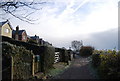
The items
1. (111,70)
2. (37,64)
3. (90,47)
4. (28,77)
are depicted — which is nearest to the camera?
(111,70)

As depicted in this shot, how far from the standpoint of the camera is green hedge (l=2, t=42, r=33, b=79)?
8.20m

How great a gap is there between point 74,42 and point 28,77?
7352 cm

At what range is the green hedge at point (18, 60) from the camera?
8195 mm

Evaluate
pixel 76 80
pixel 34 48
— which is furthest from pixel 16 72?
pixel 34 48

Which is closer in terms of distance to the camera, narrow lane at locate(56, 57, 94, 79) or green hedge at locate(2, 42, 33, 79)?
green hedge at locate(2, 42, 33, 79)

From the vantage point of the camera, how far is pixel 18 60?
8.88 meters

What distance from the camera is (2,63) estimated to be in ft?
25.6

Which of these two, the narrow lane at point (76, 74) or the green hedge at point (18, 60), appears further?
the narrow lane at point (76, 74)

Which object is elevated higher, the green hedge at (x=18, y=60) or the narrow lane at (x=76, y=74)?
the green hedge at (x=18, y=60)

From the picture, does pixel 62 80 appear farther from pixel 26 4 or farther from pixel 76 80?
pixel 26 4

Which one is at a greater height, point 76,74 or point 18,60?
point 18,60

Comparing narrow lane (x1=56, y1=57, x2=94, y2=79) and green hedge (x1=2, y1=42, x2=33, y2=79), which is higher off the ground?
green hedge (x1=2, y1=42, x2=33, y2=79)

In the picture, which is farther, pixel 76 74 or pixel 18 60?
pixel 76 74

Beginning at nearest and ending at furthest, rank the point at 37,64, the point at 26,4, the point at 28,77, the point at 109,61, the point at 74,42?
1. the point at 26,4
2. the point at 109,61
3. the point at 28,77
4. the point at 37,64
5. the point at 74,42
